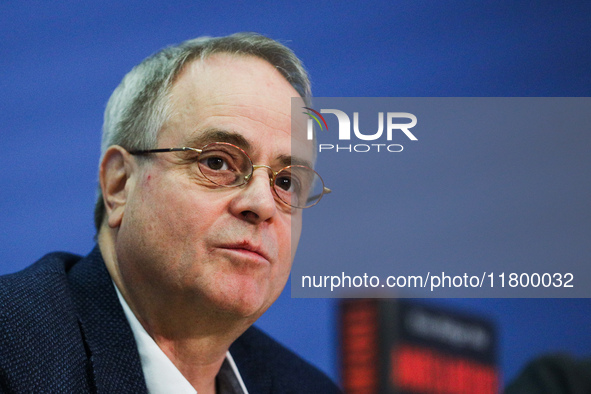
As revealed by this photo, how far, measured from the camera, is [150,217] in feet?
6.45

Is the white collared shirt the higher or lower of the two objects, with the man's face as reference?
lower

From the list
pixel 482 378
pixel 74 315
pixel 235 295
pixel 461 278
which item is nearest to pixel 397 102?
pixel 461 278

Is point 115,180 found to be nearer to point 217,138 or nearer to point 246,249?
point 217,138

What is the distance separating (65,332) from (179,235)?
0.41 m

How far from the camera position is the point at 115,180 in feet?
7.06

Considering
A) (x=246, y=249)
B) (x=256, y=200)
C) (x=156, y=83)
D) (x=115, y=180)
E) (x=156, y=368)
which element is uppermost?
(x=156, y=83)

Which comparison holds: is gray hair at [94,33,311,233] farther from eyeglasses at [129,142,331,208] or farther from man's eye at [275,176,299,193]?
man's eye at [275,176,299,193]

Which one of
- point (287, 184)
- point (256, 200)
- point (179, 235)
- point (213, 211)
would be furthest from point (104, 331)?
point (287, 184)

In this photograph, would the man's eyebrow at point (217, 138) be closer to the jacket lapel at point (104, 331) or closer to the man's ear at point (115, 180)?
the man's ear at point (115, 180)

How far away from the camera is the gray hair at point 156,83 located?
212 cm

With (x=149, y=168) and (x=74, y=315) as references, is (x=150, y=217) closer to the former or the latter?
(x=149, y=168)

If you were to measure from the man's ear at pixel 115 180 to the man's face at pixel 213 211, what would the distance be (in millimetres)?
43

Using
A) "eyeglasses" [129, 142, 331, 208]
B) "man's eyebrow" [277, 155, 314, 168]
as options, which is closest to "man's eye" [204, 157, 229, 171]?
"eyeglasses" [129, 142, 331, 208]

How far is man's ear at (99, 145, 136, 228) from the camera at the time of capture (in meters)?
2.09
